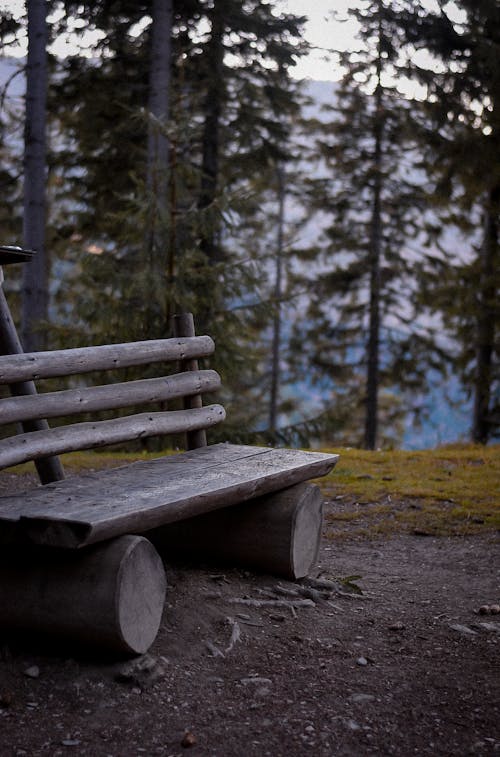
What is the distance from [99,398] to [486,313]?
1243 centimetres

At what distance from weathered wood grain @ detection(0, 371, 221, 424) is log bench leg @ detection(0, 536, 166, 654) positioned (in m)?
0.91

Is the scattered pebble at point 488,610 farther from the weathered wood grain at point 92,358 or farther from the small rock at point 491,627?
the weathered wood grain at point 92,358

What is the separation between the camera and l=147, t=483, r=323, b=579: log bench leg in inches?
199

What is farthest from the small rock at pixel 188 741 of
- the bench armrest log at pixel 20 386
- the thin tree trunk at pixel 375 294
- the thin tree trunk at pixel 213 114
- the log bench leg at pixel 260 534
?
the thin tree trunk at pixel 375 294

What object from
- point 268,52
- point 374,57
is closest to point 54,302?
point 268,52

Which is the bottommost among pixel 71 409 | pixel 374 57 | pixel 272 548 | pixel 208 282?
pixel 272 548

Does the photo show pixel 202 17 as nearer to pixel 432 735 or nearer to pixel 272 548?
pixel 272 548

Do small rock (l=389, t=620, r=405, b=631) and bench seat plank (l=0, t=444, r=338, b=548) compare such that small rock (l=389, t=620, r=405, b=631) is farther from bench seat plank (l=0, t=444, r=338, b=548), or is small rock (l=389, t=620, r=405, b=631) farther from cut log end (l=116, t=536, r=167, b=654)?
cut log end (l=116, t=536, r=167, b=654)

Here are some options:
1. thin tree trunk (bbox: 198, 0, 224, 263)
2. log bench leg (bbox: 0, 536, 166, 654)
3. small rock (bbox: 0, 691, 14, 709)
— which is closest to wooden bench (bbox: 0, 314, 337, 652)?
log bench leg (bbox: 0, 536, 166, 654)

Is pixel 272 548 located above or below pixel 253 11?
below

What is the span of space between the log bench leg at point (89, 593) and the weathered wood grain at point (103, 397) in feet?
2.99

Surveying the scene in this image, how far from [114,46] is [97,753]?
1389 centimetres

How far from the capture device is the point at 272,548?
5078mm

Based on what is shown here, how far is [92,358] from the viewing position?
504 cm
